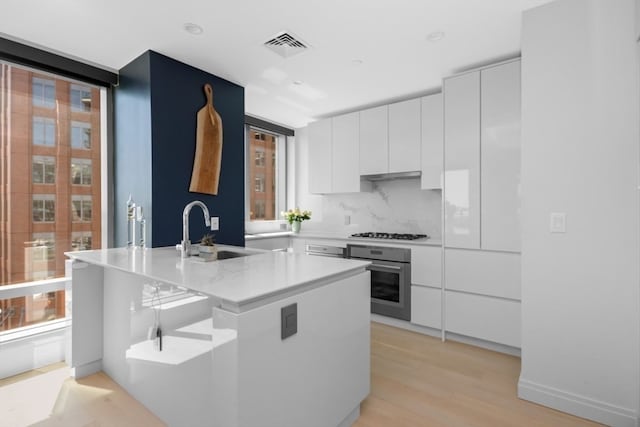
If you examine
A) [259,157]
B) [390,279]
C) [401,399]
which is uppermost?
[259,157]

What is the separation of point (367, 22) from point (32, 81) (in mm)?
2591

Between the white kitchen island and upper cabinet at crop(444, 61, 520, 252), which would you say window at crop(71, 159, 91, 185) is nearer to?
the white kitchen island

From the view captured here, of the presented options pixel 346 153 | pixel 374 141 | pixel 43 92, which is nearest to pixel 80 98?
pixel 43 92

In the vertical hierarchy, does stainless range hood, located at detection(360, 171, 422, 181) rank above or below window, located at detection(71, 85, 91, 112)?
below

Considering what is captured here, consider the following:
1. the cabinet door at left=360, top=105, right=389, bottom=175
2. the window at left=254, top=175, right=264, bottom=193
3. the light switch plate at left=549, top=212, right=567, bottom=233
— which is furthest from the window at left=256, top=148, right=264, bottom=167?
the light switch plate at left=549, top=212, right=567, bottom=233

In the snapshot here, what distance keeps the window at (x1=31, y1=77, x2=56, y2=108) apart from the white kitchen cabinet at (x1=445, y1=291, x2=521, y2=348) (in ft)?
12.3

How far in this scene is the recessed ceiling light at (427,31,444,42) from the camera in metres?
2.29

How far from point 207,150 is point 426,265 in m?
2.29

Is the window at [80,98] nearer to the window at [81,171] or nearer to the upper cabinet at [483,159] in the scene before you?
the window at [81,171]

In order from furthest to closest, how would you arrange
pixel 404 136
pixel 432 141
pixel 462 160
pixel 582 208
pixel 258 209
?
1. pixel 258 209
2. pixel 404 136
3. pixel 432 141
4. pixel 462 160
5. pixel 582 208

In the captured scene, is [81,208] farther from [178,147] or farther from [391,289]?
[391,289]

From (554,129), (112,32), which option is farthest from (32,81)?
(554,129)

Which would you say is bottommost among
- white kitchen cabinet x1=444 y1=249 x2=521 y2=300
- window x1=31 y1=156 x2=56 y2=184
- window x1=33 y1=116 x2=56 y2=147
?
white kitchen cabinet x1=444 y1=249 x2=521 y2=300

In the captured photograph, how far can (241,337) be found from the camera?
3.63 ft
